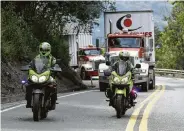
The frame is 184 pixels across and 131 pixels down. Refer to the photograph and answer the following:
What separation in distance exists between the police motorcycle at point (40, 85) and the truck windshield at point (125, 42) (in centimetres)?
1264

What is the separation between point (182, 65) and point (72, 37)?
25.0 meters

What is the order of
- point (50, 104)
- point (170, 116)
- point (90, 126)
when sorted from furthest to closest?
point (170, 116), point (50, 104), point (90, 126)

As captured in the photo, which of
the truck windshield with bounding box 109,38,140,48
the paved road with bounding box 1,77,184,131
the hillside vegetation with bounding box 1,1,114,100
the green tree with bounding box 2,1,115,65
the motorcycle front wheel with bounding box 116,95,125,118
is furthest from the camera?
the truck windshield with bounding box 109,38,140,48

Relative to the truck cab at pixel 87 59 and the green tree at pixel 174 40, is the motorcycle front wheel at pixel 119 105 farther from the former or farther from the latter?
the green tree at pixel 174 40

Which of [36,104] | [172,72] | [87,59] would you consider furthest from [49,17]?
[172,72]

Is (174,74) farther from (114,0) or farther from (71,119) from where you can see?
(71,119)

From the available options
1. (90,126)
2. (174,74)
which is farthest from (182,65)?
(90,126)

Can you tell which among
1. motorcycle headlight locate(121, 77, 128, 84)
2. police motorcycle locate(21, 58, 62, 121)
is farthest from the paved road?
motorcycle headlight locate(121, 77, 128, 84)

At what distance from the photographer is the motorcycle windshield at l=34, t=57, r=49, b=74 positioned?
11195 mm

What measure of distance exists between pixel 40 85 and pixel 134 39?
44.2 feet

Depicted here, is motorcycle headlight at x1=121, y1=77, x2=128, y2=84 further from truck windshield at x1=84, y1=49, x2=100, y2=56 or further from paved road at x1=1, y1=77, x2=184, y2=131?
truck windshield at x1=84, y1=49, x2=100, y2=56

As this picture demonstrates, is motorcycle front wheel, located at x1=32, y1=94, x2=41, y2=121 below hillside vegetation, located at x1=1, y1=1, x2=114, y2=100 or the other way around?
below

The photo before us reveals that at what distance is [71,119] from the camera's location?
37.7 ft

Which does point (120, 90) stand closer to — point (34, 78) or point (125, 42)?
point (34, 78)
